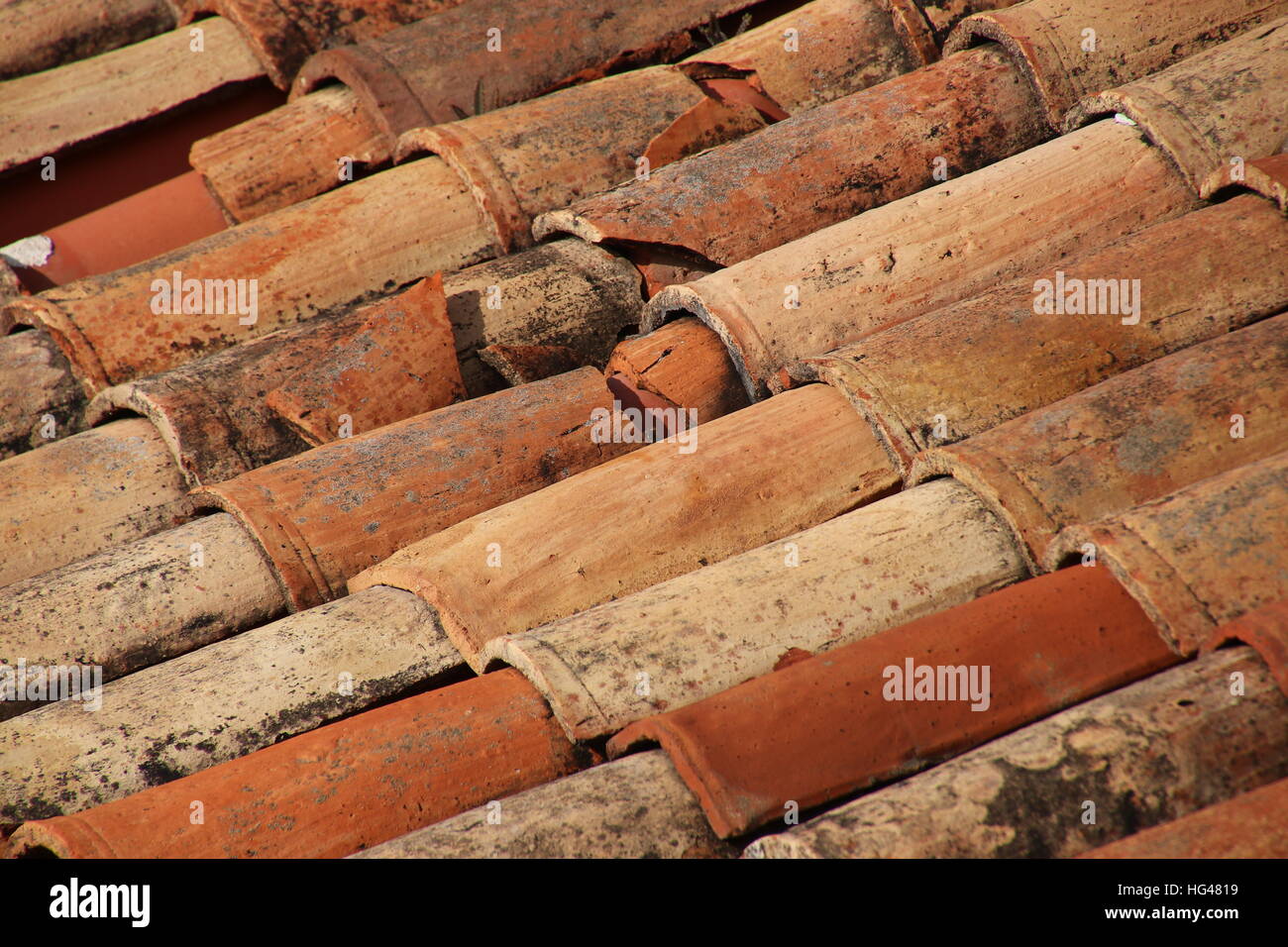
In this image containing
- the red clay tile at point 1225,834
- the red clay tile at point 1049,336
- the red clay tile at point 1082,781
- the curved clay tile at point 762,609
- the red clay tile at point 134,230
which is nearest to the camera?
the red clay tile at point 1225,834

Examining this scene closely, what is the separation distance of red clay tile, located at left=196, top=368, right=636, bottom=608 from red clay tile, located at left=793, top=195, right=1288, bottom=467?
668 millimetres

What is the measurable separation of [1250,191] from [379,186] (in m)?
2.53

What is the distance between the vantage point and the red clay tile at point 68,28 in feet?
14.5

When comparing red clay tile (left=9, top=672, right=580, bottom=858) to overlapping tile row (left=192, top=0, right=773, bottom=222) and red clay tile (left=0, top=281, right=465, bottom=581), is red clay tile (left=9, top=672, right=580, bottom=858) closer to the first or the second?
red clay tile (left=0, top=281, right=465, bottom=581)

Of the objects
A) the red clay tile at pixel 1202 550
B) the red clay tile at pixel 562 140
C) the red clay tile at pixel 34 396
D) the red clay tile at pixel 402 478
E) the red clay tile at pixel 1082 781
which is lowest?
the red clay tile at pixel 1082 781

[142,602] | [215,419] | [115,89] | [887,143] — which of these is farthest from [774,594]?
[115,89]

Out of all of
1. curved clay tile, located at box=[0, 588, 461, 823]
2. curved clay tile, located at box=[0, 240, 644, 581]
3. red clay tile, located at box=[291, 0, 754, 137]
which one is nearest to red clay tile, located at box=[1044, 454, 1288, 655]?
curved clay tile, located at box=[0, 588, 461, 823]

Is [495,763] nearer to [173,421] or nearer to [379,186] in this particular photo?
[173,421]

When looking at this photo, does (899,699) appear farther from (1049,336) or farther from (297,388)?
(297,388)

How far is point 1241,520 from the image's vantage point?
2.21 m

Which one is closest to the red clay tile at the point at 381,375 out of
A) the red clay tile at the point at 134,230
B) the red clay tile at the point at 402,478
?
the red clay tile at the point at 402,478

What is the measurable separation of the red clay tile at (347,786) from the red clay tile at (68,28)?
340cm

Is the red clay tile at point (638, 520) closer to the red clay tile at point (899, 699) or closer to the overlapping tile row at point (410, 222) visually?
the red clay tile at point (899, 699)

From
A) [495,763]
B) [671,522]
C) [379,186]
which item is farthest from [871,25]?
[495,763]
